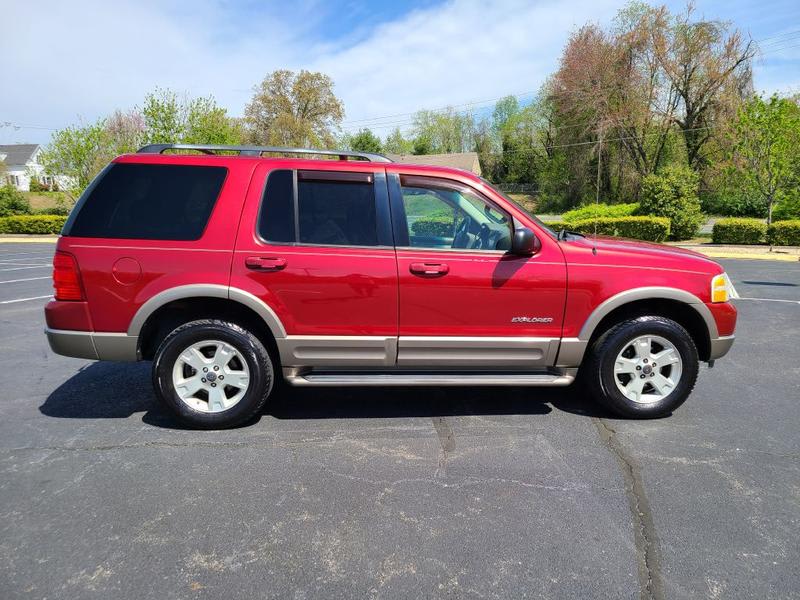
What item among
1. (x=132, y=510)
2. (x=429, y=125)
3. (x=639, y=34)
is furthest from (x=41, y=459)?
(x=429, y=125)

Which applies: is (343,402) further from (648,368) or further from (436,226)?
(648,368)

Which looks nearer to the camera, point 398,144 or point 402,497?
point 402,497

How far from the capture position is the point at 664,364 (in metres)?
3.98

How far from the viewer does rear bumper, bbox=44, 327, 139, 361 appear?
12.3 ft

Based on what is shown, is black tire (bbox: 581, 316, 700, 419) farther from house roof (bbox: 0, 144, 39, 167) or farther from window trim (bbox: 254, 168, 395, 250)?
house roof (bbox: 0, 144, 39, 167)

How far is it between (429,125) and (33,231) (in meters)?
64.1

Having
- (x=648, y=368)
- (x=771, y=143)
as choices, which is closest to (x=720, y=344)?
(x=648, y=368)

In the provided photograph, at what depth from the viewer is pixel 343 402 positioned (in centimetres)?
441

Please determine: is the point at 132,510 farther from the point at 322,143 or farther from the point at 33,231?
the point at 322,143

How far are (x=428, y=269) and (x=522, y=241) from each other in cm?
69

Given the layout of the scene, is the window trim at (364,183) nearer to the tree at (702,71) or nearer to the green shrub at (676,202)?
the green shrub at (676,202)

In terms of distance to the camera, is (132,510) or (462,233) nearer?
(132,510)

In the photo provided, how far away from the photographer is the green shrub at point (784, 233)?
19.0m

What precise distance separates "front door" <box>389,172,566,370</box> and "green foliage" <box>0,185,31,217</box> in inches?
1721
